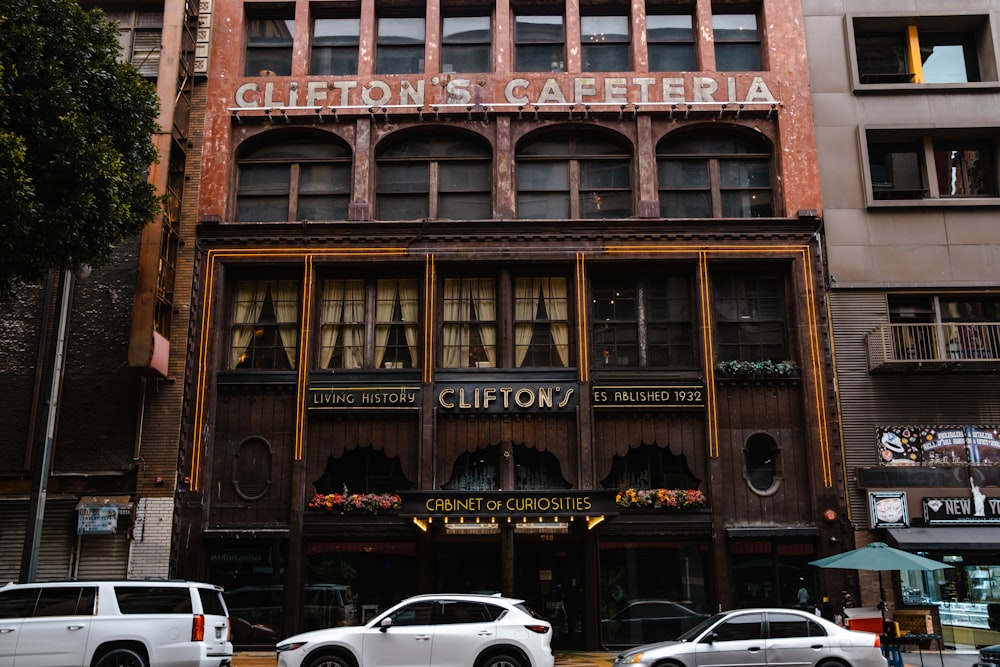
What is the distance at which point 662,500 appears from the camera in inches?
883

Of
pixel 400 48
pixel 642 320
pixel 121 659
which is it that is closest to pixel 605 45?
pixel 400 48

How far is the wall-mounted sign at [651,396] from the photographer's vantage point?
2317cm

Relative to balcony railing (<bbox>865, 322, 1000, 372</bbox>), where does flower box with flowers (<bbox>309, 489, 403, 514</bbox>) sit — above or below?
below

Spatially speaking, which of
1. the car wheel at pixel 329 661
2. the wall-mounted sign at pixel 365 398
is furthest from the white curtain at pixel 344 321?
the car wheel at pixel 329 661

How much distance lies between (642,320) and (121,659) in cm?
1519

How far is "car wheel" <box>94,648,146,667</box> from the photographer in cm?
1427

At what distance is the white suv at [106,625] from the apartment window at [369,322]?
996 centimetres

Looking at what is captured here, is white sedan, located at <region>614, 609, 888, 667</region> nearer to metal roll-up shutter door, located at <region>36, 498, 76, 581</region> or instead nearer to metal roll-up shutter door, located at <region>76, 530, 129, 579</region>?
metal roll-up shutter door, located at <region>76, 530, 129, 579</region>

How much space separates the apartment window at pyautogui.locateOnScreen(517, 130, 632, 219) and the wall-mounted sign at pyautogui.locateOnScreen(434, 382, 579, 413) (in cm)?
510

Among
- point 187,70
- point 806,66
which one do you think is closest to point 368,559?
point 187,70

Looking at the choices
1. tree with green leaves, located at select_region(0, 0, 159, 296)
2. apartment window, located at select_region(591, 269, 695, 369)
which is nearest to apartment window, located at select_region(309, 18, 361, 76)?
tree with green leaves, located at select_region(0, 0, 159, 296)

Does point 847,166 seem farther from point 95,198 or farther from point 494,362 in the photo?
point 95,198

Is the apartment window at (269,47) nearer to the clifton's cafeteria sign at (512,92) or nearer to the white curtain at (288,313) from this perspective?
the clifton's cafeteria sign at (512,92)

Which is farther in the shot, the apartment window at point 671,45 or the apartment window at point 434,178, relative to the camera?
the apartment window at point 671,45
